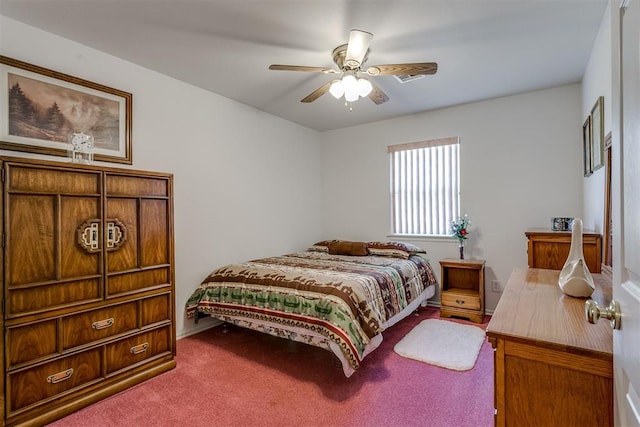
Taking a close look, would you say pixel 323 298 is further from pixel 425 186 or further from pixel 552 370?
pixel 425 186

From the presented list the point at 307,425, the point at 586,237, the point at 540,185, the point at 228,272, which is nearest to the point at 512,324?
the point at 307,425

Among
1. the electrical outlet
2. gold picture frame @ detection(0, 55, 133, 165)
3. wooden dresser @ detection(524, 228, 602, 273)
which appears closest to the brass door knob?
wooden dresser @ detection(524, 228, 602, 273)

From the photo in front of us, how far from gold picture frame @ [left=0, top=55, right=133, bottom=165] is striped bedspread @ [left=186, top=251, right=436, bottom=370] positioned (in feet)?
4.87

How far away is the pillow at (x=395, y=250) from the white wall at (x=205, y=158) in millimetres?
1232

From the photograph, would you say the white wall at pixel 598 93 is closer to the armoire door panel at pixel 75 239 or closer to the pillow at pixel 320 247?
the pillow at pixel 320 247

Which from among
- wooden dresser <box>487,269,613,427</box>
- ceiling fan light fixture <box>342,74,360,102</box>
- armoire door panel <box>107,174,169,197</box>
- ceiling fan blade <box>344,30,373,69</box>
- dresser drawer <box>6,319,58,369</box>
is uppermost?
ceiling fan blade <box>344,30,373,69</box>

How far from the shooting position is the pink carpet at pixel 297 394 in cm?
191

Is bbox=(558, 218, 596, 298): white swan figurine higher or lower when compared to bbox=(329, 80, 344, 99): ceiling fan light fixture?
lower

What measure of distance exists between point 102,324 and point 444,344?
9.11ft

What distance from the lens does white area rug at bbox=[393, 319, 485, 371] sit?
8.47ft

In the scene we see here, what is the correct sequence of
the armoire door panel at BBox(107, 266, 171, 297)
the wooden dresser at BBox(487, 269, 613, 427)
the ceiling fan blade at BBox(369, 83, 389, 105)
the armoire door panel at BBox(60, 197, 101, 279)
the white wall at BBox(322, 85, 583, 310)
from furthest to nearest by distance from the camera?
the white wall at BBox(322, 85, 583, 310), the ceiling fan blade at BBox(369, 83, 389, 105), the armoire door panel at BBox(107, 266, 171, 297), the armoire door panel at BBox(60, 197, 101, 279), the wooden dresser at BBox(487, 269, 613, 427)

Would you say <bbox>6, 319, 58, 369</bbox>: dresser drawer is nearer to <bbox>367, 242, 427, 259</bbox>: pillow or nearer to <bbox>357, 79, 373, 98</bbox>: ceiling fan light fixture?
<bbox>357, 79, 373, 98</bbox>: ceiling fan light fixture

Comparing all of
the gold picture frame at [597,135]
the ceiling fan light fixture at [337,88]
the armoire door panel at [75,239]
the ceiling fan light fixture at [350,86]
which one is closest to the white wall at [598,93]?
the gold picture frame at [597,135]

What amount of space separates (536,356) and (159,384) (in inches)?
94.7
